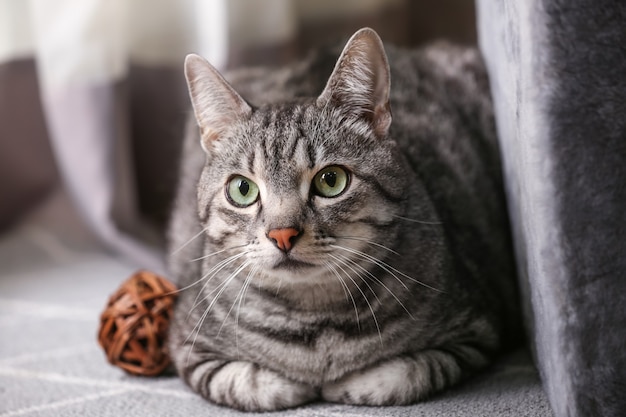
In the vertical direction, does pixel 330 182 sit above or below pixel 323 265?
above

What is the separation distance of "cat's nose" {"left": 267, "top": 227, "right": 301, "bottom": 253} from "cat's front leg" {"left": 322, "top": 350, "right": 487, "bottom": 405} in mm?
299

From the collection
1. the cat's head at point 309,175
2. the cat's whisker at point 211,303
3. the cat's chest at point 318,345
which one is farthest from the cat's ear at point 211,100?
the cat's chest at point 318,345

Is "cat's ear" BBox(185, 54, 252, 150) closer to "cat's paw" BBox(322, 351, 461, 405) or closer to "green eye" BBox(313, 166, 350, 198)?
"green eye" BBox(313, 166, 350, 198)

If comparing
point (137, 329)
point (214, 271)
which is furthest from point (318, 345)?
point (137, 329)

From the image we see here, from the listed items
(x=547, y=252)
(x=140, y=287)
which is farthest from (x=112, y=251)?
(x=547, y=252)

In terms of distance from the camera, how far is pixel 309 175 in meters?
1.33

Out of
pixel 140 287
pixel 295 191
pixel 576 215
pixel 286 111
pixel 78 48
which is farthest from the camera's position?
pixel 78 48

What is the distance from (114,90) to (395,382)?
4.09ft

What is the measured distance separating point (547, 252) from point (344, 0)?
1828mm

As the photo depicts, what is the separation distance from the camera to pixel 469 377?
1495 millimetres

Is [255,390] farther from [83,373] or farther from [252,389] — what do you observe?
[83,373]

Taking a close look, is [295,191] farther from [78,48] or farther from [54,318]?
[78,48]

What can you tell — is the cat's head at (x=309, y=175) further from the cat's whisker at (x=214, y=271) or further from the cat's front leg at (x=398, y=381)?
the cat's front leg at (x=398, y=381)

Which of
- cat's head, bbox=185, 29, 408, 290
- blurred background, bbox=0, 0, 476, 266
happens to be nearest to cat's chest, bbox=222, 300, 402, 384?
cat's head, bbox=185, 29, 408, 290
